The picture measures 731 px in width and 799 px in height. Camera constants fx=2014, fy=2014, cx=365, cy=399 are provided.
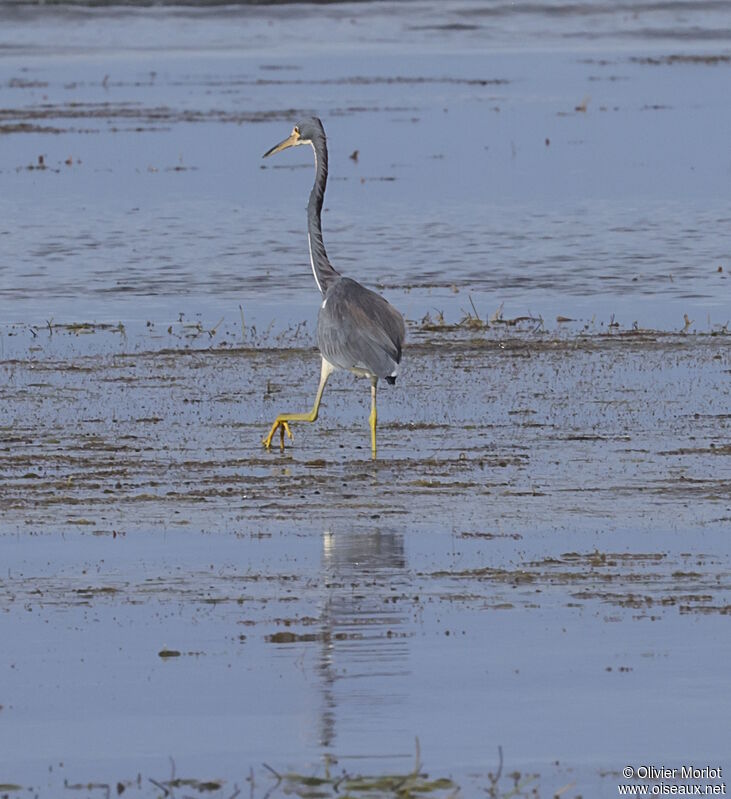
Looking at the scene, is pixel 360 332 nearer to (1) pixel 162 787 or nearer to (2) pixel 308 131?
(2) pixel 308 131

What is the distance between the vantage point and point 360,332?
13336 millimetres

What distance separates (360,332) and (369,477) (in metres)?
1.36

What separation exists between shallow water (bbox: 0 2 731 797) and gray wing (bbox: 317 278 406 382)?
0.59 meters

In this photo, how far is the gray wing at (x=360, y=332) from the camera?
13289 mm

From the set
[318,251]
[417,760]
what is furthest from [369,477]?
[417,760]

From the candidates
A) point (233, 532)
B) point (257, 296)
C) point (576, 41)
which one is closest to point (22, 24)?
point (576, 41)

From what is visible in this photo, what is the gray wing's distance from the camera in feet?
43.6

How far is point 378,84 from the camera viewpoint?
49.6 m

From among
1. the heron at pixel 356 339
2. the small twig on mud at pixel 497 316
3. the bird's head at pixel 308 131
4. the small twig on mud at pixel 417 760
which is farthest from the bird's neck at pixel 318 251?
the small twig on mud at pixel 417 760

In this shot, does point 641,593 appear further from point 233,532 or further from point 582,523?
point 233,532

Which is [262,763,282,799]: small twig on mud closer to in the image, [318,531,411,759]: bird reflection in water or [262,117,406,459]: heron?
[318,531,411,759]: bird reflection in water

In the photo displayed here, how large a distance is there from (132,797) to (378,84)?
43.6 meters

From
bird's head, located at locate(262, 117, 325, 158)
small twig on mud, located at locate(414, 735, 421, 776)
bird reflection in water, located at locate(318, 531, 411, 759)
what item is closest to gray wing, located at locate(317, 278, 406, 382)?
bird's head, located at locate(262, 117, 325, 158)

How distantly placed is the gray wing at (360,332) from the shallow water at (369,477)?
0.59 metres
